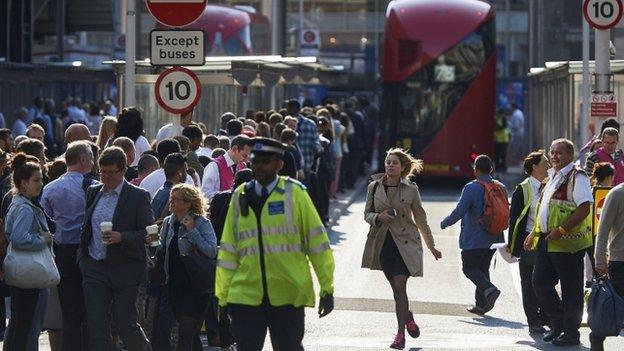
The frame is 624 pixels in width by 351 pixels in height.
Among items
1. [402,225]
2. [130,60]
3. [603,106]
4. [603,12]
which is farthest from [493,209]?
[130,60]

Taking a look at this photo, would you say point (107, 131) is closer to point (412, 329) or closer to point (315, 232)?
point (412, 329)

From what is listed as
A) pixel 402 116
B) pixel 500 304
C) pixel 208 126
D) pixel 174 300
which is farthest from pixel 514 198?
pixel 402 116

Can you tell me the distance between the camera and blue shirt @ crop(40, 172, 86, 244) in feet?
38.6

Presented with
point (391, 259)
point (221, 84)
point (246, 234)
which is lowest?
point (391, 259)

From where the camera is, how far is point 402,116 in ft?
116

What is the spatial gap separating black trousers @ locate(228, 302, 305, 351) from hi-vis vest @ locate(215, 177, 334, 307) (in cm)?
7

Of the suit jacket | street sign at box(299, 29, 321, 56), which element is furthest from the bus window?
the suit jacket

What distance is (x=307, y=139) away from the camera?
2448 centimetres

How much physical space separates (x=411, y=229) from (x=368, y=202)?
0.43m

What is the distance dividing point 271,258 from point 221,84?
1581 centimetres

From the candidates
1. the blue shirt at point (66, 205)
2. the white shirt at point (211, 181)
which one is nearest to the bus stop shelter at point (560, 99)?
the white shirt at point (211, 181)

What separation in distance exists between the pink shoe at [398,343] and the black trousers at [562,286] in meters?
1.24

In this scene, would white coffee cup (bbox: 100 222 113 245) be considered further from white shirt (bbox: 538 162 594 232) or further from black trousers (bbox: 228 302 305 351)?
white shirt (bbox: 538 162 594 232)

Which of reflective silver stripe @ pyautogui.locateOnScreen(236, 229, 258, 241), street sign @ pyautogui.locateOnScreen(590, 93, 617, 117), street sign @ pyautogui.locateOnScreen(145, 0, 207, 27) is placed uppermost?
street sign @ pyautogui.locateOnScreen(145, 0, 207, 27)
